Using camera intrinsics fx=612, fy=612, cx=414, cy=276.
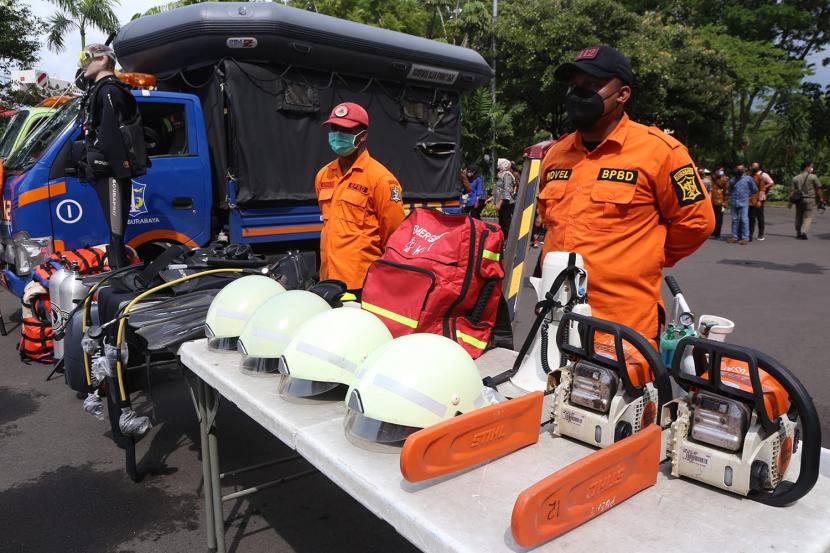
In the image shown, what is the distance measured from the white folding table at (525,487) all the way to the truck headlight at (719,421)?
11 centimetres

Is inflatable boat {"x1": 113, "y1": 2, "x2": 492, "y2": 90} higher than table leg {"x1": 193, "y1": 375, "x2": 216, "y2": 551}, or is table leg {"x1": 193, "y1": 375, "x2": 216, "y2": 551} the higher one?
inflatable boat {"x1": 113, "y1": 2, "x2": 492, "y2": 90}

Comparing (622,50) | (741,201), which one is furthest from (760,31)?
(741,201)

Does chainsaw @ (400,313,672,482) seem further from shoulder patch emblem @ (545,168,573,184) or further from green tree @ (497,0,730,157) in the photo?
green tree @ (497,0,730,157)

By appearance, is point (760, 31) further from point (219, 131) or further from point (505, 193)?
point (219, 131)

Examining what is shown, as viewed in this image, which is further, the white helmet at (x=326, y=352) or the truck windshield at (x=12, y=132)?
the truck windshield at (x=12, y=132)

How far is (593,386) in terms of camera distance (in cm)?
150

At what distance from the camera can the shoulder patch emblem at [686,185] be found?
2221mm

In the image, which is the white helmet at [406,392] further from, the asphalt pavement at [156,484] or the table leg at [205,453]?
the asphalt pavement at [156,484]

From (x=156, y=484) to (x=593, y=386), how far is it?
296 cm

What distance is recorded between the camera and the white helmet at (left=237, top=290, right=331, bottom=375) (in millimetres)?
2102

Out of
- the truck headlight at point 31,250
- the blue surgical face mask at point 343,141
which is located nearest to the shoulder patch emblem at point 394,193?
the blue surgical face mask at point 343,141

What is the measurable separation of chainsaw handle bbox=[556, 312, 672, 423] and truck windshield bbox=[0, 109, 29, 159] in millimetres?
7391

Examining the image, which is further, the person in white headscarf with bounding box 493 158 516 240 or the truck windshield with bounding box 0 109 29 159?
the person in white headscarf with bounding box 493 158 516 240

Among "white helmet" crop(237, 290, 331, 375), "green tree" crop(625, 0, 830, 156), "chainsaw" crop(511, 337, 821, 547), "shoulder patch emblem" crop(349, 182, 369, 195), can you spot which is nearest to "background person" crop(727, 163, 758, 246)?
"green tree" crop(625, 0, 830, 156)
